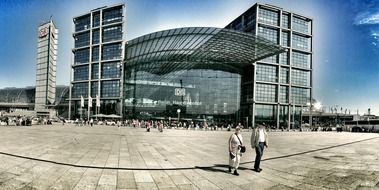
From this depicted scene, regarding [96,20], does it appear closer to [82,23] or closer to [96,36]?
[96,36]

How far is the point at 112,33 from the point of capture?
81.6 m

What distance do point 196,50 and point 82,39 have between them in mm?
42903

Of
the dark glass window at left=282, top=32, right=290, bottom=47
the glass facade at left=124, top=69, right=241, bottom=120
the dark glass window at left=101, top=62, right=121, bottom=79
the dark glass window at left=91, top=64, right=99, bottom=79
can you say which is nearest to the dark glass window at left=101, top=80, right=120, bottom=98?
the dark glass window at left=101, top=62, right=121, bottom=79

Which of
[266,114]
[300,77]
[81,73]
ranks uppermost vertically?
[81,73]

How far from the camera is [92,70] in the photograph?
3302 inches

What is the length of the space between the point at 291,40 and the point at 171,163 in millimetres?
75775

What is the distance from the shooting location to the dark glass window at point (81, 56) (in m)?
86.0

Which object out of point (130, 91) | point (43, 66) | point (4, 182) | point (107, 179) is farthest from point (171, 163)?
point (43, 66)

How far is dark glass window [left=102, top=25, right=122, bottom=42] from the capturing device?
80.2 meters

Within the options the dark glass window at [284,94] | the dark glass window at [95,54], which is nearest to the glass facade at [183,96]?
the dark glass window at [284,94]

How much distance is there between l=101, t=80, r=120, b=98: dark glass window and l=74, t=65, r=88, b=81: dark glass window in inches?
309

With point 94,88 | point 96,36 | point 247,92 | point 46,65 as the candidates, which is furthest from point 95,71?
point 247,92

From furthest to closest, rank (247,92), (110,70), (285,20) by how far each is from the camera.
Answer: (110,70) < (285,20) < (247,92)

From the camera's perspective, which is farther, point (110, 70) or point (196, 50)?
point (110, 70)
